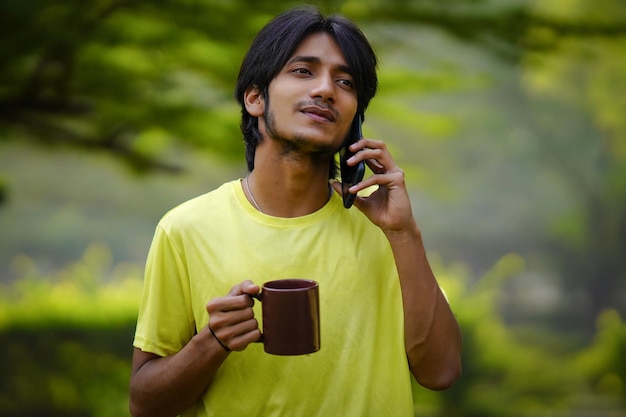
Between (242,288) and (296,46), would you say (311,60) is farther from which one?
(242,288)

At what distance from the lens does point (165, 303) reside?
6.34ft

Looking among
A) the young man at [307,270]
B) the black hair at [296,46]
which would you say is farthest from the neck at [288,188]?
the black hair at [296,46]

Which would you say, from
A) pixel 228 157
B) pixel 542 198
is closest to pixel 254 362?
pixel 228 157

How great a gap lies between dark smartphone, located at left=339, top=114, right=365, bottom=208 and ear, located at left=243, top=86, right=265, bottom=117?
22 centimetres

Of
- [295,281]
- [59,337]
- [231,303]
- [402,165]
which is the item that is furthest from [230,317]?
[59,337]

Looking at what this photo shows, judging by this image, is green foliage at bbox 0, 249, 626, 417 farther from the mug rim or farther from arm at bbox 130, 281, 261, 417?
the mug rim

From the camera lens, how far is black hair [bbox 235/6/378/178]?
199 centimetres

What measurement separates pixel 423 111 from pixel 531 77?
2.20 feet

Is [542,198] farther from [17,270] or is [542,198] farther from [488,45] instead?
[17,270]

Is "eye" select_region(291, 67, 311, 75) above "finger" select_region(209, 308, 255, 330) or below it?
above

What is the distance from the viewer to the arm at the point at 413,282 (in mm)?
1900

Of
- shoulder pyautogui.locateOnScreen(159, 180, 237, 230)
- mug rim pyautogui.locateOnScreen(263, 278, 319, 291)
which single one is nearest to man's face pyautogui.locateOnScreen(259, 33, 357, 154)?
shoulder pyautogui.locateOnScreen(159, 180, 237, 230)

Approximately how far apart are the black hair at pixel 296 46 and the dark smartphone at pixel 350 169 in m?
0.06

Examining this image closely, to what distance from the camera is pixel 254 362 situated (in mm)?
1907
